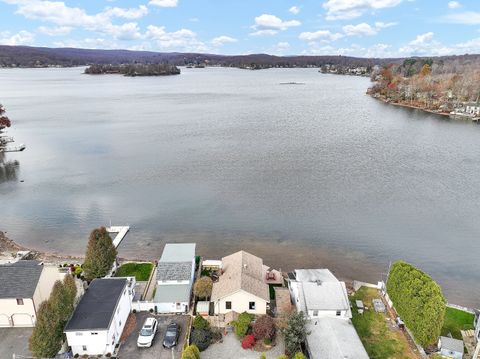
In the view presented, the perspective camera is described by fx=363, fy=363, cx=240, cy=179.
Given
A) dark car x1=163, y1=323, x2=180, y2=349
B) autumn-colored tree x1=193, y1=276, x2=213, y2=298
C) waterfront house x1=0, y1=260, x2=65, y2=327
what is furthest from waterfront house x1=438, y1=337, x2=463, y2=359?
waterfront house x1=0, y1=260, x2=65, y2=327

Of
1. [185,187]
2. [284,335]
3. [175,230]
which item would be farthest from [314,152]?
[284,335]

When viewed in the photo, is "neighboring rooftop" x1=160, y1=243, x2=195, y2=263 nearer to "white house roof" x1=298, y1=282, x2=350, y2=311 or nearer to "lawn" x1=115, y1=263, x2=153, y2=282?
"lawn" x1=115, y1=263, x2=153, y2=282

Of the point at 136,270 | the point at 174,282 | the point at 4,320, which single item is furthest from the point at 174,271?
the point at 4,320

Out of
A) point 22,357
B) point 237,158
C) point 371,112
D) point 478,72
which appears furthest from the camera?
point 478,72

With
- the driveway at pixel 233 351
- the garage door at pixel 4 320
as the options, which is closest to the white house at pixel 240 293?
the driveway at pixel 233 351

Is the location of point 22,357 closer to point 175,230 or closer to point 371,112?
point 175,230

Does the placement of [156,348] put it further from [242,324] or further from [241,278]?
[241,278]
